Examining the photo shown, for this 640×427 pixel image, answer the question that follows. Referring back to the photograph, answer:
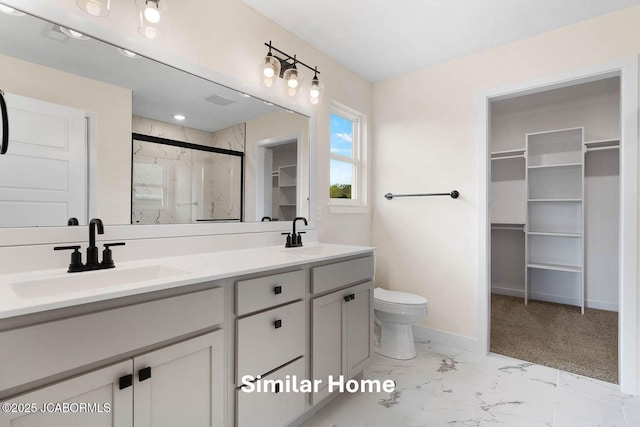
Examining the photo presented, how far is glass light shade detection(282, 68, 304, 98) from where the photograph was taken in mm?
2170

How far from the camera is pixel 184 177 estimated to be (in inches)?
66.9

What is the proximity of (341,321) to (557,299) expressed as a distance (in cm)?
340

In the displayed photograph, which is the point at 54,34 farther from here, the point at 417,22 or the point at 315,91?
the point at 417,22

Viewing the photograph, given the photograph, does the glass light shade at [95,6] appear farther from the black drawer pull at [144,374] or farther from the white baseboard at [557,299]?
the white baseboard at [557,299]

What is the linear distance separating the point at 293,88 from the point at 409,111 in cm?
124

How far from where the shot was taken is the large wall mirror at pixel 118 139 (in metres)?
1.21

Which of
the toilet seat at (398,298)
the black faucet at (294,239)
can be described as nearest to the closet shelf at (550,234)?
the toilet seat at (398,298)

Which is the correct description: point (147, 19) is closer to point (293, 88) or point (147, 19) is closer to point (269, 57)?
point (269, 57)

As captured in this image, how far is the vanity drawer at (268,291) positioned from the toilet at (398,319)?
3.48 ft

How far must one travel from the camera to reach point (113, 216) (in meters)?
1.43

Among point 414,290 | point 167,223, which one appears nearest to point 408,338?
point 414,290

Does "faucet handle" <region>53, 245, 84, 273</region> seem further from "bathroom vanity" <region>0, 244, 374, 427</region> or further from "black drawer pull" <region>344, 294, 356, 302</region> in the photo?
"black drawer pull" <region>344, 294, 356, 302</region>

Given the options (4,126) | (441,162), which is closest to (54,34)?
(4,126)

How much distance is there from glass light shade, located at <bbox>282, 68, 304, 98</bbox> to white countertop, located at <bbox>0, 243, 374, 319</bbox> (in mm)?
1194
